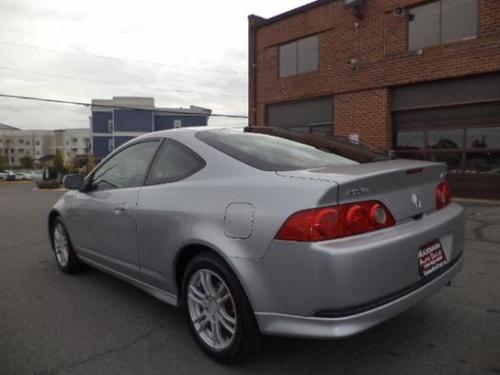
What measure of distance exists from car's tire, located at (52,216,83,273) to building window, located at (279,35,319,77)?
10801 millimetres

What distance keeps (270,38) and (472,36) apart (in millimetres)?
6755

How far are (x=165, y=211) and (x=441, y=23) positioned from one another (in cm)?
1065

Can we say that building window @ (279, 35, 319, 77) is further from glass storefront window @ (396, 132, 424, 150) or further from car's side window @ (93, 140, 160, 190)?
car's side window @ (93, 140, 160, 190)

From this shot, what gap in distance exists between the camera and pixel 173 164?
3.19 m

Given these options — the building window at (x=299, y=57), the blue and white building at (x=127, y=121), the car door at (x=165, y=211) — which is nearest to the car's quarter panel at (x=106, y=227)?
the car door at (x=165, y=211)

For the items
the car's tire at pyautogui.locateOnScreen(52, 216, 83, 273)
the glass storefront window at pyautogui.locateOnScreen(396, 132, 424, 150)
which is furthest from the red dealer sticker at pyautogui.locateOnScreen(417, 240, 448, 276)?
the glass storefront window at pyautogui.locateOnScreen(396, 132, 424, 150)

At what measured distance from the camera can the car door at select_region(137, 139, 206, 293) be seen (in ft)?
9.42

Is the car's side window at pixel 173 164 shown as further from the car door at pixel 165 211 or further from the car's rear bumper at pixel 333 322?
the car's rear bumper at pixel 333 322

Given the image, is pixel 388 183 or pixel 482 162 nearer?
pixel 388 183

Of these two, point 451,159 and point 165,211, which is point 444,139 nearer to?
point 451,159

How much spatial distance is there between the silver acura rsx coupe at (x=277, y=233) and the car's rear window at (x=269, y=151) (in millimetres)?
13

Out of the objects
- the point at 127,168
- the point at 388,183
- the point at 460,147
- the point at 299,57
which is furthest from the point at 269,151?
the point at 299,57

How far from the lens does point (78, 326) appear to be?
325cm

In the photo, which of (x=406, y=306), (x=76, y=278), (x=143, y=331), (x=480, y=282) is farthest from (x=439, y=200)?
(x=76, y=278)
